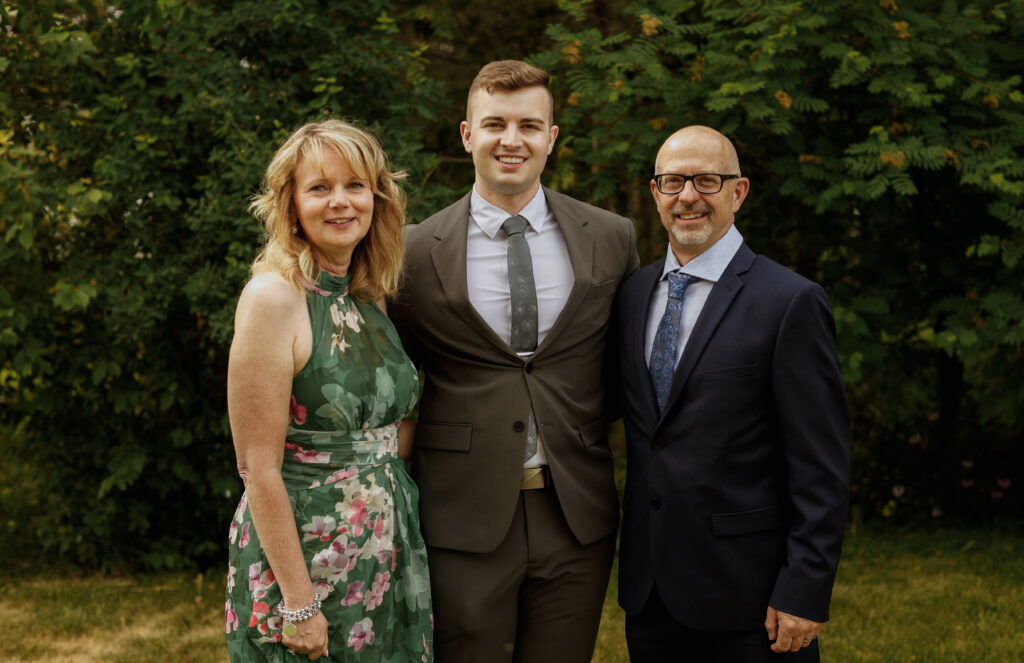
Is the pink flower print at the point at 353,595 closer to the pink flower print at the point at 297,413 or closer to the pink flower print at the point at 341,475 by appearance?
the pink flower print at the point at 341,475

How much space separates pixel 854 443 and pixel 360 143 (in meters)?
5.63

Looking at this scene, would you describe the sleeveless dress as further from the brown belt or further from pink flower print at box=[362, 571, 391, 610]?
the brown belt

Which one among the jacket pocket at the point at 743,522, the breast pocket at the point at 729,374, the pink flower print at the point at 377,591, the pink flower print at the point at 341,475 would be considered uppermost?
the breast pocket at the point at 729,374

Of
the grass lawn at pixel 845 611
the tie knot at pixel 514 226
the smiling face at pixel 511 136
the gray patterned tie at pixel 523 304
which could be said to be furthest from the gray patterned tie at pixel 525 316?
the grass lawn at pixel 845 611

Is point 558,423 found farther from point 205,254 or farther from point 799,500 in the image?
point 205,254

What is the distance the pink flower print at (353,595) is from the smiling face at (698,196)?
4.49 ft

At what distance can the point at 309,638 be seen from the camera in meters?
2.61

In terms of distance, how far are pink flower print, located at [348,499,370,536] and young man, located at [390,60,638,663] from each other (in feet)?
1.20

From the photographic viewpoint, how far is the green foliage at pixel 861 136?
5098 mm

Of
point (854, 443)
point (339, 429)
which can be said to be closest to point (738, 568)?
point (339, 429)

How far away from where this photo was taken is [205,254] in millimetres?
5551

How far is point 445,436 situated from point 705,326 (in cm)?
89

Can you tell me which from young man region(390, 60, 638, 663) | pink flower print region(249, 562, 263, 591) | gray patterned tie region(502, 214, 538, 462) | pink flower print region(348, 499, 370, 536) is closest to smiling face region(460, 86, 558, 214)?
young man region(390, 60, 638, 663)

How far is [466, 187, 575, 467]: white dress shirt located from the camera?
3.09 metres
